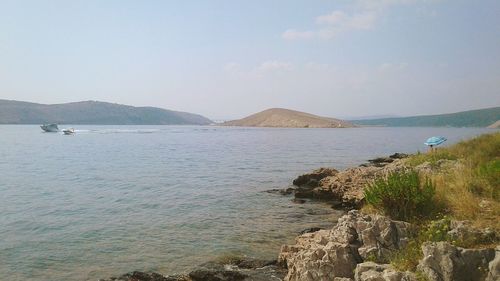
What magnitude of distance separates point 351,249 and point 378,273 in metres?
1.46

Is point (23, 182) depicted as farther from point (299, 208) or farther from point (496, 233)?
point (496, 233)

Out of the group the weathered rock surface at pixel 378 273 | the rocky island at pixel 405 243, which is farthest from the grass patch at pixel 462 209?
the weathered rock surface at pixel 378 273

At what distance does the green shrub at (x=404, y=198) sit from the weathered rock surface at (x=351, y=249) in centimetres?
135

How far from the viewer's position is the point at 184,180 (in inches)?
1187

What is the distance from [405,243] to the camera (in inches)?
314

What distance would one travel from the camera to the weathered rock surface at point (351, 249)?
7.98 metres

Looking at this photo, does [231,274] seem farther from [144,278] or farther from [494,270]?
[494,270]

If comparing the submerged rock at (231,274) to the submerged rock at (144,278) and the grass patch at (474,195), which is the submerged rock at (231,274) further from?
the grass patch at (474,195)

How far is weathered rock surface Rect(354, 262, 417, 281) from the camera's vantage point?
6438mm

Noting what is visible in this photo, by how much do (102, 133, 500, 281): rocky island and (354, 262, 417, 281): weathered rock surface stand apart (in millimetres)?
16

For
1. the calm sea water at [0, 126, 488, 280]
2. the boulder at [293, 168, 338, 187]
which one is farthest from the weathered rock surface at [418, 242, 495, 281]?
the boulder at [293, 168, 338, 187]

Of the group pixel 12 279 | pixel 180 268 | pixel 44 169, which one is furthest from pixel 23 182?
pixel 180 268

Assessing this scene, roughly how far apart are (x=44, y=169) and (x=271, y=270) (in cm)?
3265

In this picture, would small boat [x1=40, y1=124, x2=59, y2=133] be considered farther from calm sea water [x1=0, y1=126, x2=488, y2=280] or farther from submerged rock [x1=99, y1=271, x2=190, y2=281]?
submerged rock [x1=99, y1=271, x2=190, y2=281]
